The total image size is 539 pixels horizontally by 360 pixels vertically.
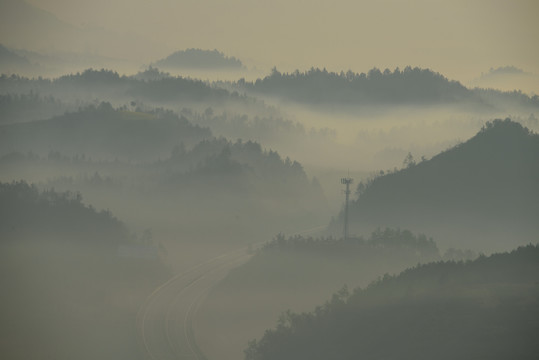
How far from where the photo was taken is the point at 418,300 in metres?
122

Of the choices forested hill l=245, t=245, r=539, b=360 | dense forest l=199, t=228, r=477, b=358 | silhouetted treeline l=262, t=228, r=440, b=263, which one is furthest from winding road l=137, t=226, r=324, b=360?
silhouetted treeline l=262, t=228, r=440, b=263

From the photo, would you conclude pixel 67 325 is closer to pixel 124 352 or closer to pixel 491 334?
pixel 124 352

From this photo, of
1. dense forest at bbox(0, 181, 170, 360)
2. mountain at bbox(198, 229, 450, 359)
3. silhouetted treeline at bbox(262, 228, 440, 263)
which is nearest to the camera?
dense forest at bbox(0, 181, 170, 360)

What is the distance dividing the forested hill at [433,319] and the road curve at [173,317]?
1477 centimetres

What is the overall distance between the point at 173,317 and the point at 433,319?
66369 millimetres

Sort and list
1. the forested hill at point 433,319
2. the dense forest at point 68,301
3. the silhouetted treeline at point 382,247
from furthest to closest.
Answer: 1. the silhouetted treeline at point 382,247
2. the dense forest at point 68,301
3. the forested hill at point 433,319

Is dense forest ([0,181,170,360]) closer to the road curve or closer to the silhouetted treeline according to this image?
the road curve

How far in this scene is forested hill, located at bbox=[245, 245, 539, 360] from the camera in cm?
10325

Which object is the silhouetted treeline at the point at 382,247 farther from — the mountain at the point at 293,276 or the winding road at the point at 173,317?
the winding road at the point at 173,317

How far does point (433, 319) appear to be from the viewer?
112875 millimetres

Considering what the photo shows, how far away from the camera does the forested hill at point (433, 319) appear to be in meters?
103

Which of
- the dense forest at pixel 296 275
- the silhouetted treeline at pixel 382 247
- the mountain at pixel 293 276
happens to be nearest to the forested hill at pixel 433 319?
the mountain at pixel 293 276

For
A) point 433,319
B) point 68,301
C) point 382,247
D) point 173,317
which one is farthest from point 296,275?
point 433,319

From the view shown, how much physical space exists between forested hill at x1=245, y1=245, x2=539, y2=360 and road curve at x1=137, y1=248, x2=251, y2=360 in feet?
48.5
